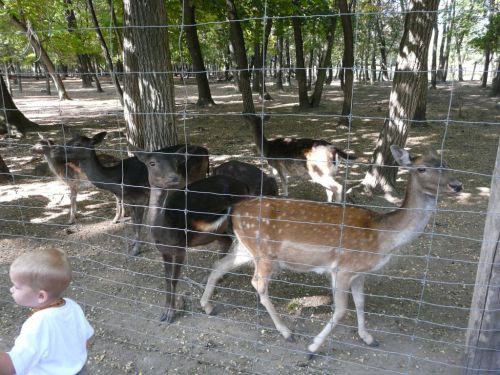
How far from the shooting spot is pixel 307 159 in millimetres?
6727

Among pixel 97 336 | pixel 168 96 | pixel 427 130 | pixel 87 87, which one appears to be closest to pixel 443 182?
pixel 97 336

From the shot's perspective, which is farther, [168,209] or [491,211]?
[168,209]

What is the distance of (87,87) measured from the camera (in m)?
31.0

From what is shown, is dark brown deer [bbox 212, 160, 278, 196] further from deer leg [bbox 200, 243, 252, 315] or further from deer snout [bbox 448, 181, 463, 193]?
deer snout [bbox 448, 181, 463, 193]

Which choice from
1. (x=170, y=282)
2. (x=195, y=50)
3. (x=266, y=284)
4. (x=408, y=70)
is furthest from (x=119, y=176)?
(x=195, y=50)

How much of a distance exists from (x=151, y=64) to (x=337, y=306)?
147 inches

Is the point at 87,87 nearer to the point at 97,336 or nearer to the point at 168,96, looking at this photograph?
the point at 168,96

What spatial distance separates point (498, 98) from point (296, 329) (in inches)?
727

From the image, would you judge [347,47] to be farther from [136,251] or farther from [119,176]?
[136,251]

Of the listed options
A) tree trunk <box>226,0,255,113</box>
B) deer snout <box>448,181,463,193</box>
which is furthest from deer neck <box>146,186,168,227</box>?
tree trunk <box>226,0,255,113</box>

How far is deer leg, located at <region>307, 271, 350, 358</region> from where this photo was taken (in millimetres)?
3240

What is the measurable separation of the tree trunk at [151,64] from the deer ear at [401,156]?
293 centimetres

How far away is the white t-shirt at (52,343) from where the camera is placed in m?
1.77

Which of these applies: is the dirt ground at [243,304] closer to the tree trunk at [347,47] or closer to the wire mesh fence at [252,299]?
the wire mesh fence at [252,299]
